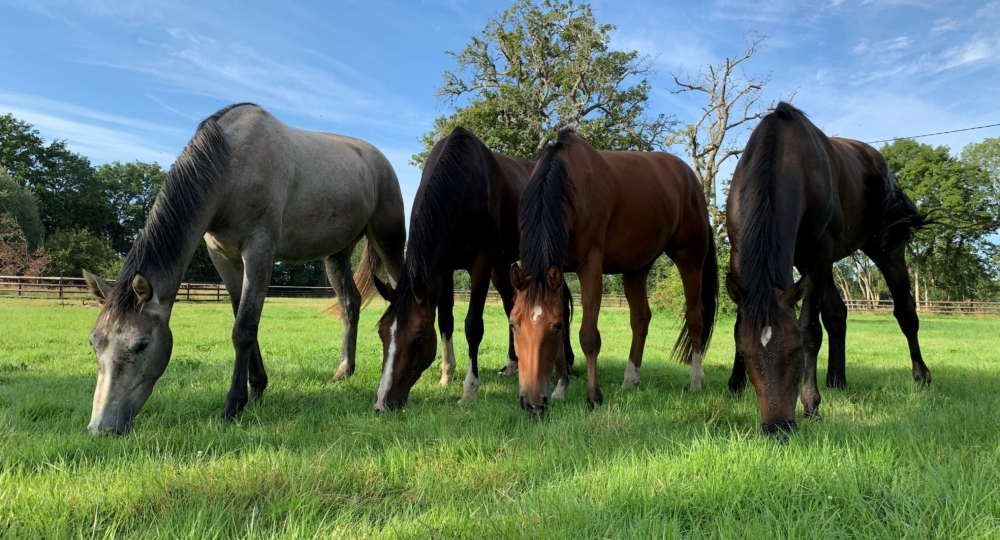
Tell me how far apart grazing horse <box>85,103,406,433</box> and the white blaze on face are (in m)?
3.43

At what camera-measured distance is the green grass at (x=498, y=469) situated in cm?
176

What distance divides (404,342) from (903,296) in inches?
208

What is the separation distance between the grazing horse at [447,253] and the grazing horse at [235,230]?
892 mm

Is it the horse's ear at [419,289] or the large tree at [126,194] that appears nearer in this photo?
the horse's ear at [419,289]

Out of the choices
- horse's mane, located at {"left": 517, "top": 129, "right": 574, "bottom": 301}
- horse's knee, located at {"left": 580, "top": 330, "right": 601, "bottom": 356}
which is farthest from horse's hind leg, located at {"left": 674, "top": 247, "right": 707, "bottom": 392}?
horse's mane, located at {"left": 517, "top": 129, "right": 574, "bottom": 301}

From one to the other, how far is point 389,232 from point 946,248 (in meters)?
42.4

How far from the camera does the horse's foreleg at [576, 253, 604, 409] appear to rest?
158 inches

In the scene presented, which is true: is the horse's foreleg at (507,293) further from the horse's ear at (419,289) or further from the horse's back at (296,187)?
the horse's ear at (419,289)

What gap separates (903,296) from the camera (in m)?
5.55

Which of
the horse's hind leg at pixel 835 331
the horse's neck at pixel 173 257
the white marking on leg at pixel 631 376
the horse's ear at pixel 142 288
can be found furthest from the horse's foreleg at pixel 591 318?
the horse's ear at pixel 142 288

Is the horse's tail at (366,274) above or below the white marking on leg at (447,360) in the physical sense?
above

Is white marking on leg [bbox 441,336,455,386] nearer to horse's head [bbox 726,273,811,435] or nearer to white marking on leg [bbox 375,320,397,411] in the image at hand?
white marking on leg [bbox 375,320,397,411]

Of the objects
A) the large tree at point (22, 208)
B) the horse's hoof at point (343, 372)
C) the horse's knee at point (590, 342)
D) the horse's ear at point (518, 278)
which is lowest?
the horse's hoof at point (343, 372)

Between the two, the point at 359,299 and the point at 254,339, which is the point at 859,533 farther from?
the point at 359,299
